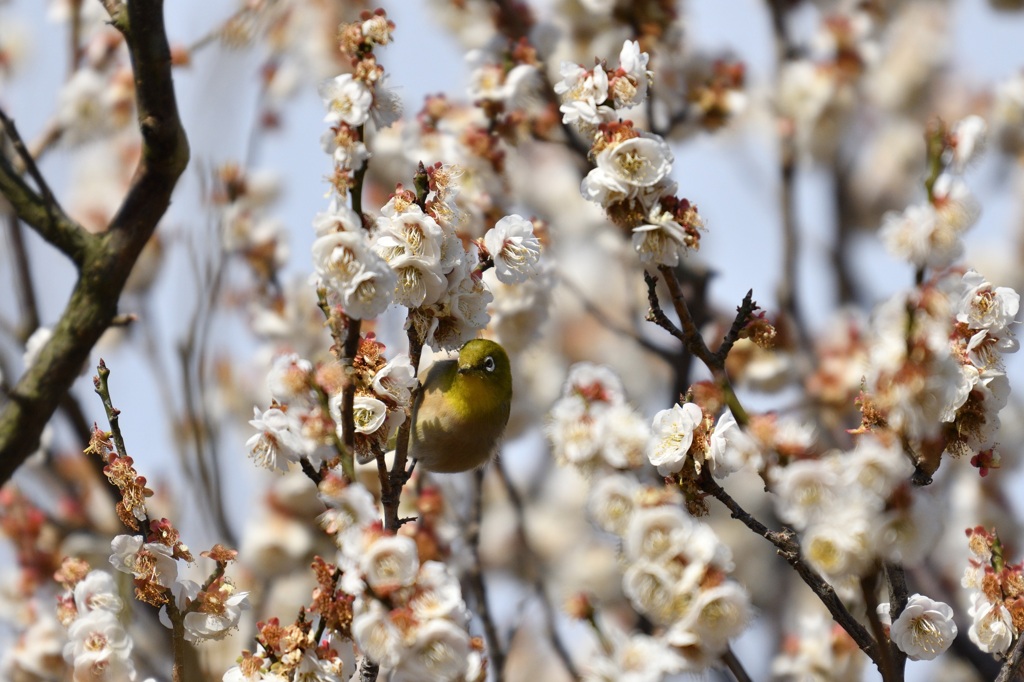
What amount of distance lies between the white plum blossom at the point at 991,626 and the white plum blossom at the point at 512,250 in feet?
3.54

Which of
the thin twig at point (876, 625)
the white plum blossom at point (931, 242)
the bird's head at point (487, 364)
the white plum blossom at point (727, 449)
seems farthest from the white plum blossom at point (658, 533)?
the bird's head at point (487, 364)

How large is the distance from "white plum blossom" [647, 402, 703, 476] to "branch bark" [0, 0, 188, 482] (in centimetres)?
127

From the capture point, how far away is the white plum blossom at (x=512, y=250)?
1.87 metres

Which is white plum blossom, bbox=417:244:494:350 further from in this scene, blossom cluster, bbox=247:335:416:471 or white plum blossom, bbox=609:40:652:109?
white plum blossom, bbox=609:40:652:109

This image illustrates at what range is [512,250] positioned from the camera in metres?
1.88

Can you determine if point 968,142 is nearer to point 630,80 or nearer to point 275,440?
point 630,80

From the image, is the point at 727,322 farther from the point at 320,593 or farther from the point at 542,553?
the point at 542,553

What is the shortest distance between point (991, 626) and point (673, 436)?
0.71 meters

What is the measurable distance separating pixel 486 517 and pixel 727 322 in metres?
3.08

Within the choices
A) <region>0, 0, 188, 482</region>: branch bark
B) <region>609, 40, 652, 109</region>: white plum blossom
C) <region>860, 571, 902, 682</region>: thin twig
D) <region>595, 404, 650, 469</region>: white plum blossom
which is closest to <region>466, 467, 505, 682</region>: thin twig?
<region>595, 404, 650, 469</region>: white plum blossom

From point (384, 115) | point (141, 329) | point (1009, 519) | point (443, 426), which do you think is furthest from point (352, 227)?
point (1009, 519)

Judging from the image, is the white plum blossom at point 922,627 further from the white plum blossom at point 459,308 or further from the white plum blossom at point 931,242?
the white plum blossom at point 459,308

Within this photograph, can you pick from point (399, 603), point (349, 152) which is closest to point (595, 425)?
point (349, 152)

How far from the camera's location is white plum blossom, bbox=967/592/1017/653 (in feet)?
6.25
